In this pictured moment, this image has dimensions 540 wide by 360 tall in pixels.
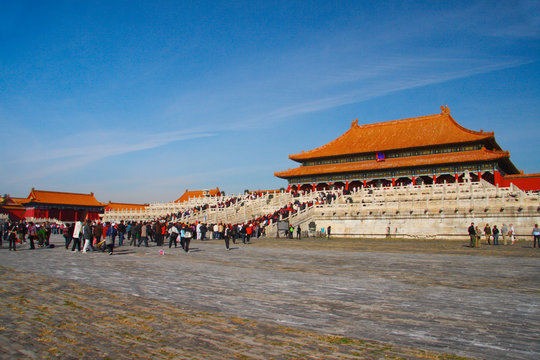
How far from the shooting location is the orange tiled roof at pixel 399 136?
47.0 m

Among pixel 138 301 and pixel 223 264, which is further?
pixel 223 264

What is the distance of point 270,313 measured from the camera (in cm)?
634

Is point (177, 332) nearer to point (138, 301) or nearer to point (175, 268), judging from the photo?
point (138, 301)

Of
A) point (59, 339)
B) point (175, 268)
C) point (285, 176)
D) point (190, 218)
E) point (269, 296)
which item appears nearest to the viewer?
point (59, 339)

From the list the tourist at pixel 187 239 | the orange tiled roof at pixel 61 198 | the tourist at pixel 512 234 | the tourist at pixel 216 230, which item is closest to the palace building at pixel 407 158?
the tourist at pixel 512 234

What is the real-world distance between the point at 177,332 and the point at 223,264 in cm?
798

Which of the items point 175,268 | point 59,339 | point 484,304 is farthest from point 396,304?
point 175,268

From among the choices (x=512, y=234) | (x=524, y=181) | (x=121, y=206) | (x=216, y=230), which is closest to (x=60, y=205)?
(x=121, y=206)

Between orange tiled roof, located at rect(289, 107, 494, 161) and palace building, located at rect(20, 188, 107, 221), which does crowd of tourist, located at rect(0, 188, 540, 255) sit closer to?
orange tiled roof, located at rect(289, 107, 494, 161)

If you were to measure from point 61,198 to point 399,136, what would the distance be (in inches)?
1997

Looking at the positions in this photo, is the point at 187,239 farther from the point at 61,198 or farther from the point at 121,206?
the point at 121,206

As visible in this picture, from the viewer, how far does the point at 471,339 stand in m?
5.04

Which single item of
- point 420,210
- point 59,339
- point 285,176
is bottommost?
point 59,339

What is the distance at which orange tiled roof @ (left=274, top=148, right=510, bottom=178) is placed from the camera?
42281 mm
